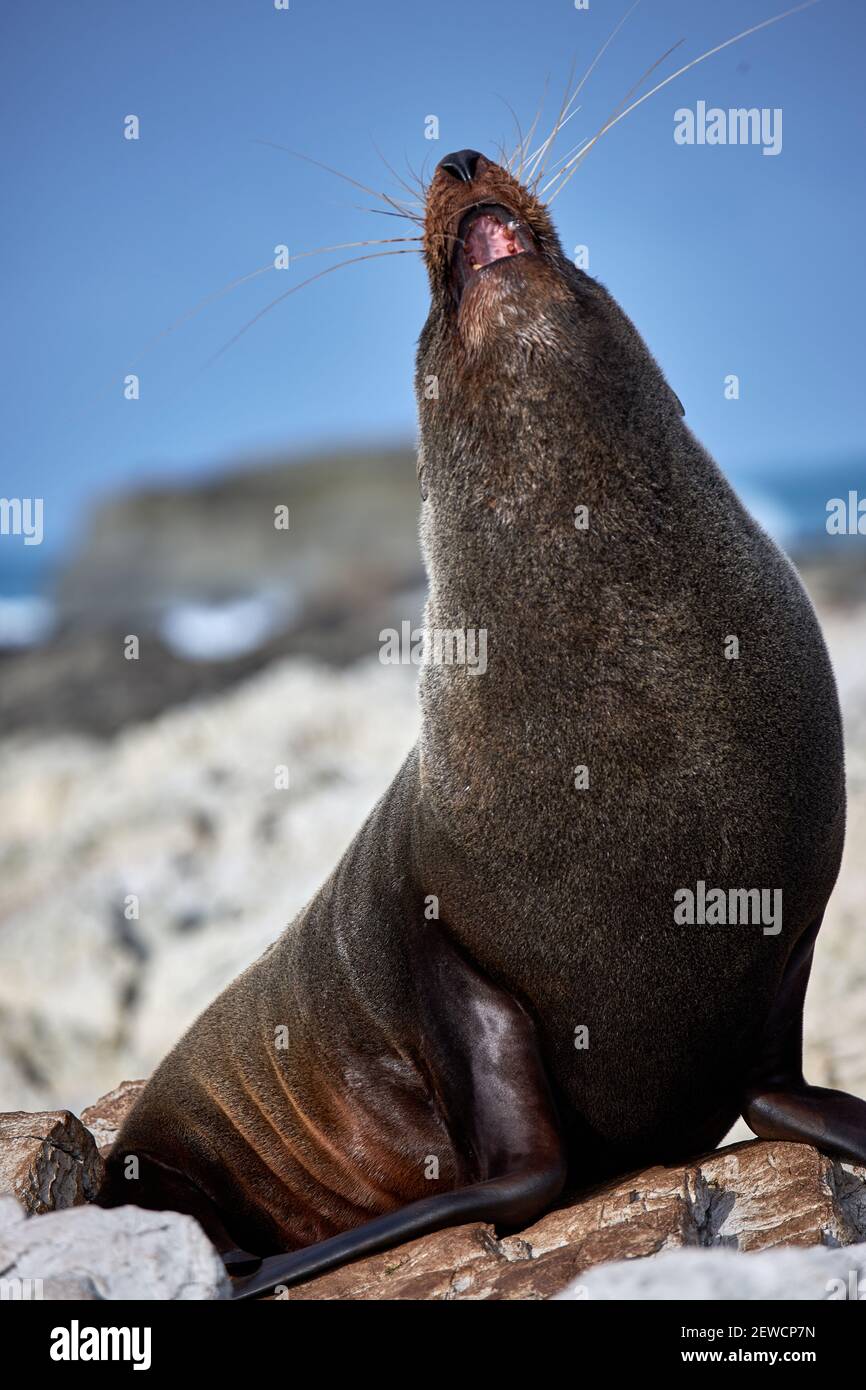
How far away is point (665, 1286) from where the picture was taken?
3.95m

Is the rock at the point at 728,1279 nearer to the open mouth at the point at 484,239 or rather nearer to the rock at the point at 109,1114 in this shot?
the open mouth at the point at 484,239

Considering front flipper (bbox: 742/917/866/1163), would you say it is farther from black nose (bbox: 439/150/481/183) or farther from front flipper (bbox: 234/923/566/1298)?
black nose (bbox: 439/150/481/183)

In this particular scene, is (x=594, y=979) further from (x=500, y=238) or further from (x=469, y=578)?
(x=500, y=238)

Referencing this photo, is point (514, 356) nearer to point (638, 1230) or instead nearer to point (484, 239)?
point (484, 239)

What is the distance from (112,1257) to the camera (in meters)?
4.30

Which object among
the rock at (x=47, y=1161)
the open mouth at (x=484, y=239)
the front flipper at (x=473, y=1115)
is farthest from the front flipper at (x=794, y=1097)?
the rock at (x=47, y=1161)

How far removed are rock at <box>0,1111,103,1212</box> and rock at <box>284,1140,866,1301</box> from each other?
1.60 m

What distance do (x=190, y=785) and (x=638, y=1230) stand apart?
971 centimetres

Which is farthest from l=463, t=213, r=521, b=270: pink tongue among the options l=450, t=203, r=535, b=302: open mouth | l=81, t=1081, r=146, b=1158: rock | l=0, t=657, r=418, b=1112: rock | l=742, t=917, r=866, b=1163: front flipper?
l=0, t=657, r=418, b=1112: rock

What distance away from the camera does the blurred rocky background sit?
1133 centimetres

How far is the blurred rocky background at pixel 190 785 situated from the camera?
1133cm

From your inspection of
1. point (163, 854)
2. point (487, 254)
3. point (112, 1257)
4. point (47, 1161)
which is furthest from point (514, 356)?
point (163, 854)

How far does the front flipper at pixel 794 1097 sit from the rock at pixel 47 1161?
2.83 m
